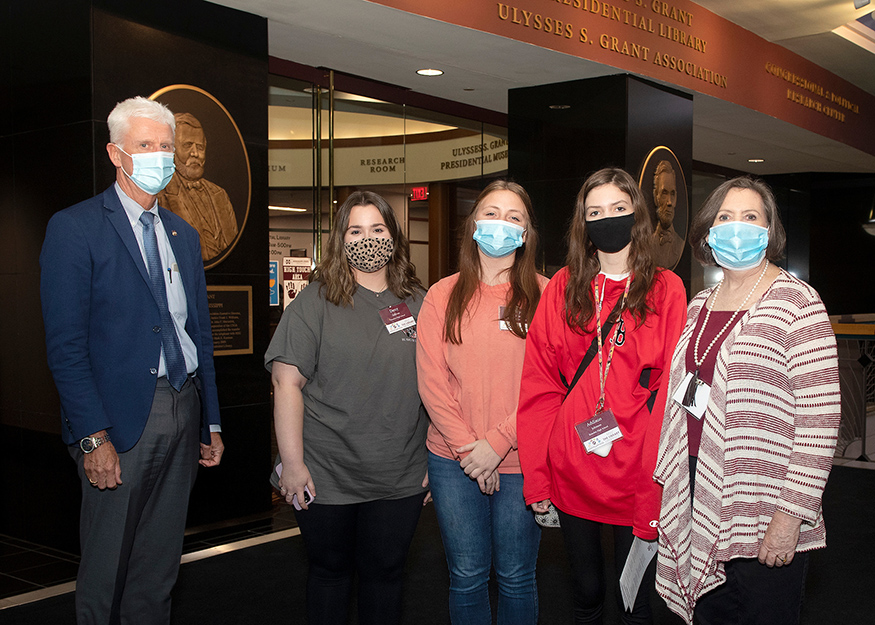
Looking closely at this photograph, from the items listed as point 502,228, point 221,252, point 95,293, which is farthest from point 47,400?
point 502,228

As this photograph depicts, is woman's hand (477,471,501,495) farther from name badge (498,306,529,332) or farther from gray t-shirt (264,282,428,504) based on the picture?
name badge (498,306,529,332)

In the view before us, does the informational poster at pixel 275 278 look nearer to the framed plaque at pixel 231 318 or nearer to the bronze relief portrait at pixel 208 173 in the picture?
the framed plaque at pixel 231 318

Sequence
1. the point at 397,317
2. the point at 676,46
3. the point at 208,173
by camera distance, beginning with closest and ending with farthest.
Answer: the point at 397,317 → the point at 208,173 → the point at 676,46

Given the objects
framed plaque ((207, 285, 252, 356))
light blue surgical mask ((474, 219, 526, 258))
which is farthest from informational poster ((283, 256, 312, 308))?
light blue surgical mask ((474, 219, 526, 258))

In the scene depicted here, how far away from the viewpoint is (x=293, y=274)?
6312mm

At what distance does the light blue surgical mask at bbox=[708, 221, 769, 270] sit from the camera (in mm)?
2059

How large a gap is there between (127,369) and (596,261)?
1399 millimetres

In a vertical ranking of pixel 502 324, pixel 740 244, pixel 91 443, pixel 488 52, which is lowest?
pixel 91 443

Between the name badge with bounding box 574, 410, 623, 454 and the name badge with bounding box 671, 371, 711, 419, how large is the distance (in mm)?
188

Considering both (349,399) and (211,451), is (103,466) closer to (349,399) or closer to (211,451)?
(211,451)

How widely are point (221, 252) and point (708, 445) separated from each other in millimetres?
3218

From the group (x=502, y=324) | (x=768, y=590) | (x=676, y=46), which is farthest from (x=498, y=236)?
(x=676, y=46)

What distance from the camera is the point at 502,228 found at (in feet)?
7.88

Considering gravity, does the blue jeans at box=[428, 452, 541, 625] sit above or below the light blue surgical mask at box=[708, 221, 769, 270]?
below
